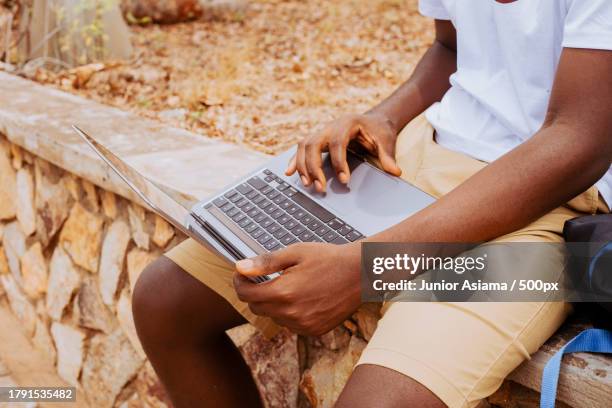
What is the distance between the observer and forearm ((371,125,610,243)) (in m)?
1.17

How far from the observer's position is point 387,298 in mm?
1244

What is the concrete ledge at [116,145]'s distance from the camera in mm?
2225

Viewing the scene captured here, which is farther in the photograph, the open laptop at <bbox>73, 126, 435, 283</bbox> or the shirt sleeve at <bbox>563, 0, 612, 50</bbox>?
the open laptop at <bbox>73, 126, 435, 283</bbox>

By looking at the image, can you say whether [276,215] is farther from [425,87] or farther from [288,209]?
[425,87]

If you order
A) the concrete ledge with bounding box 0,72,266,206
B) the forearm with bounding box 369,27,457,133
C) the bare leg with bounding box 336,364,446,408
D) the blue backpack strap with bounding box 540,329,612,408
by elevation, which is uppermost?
the forearm with bounding box 369,27,457,133

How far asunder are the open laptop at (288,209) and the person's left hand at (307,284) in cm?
11

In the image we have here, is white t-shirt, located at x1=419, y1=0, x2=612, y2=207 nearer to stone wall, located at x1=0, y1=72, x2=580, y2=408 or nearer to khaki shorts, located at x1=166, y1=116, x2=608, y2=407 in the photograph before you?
khaki shorts, located at x1=166, y1=116, x2=608, y2=407

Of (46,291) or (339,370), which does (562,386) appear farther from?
(46,291)

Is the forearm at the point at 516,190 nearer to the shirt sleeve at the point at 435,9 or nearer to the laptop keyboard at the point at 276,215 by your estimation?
the laptop keyboard at the point at 276,215

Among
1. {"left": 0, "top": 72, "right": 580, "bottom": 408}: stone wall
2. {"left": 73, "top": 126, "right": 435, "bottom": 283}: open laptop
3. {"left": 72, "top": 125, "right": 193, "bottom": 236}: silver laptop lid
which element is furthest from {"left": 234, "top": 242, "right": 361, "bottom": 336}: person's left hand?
{"left": 0, "top": 72, "right": 580, "bottom": 408}: stone wall

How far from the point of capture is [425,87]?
5.75ft

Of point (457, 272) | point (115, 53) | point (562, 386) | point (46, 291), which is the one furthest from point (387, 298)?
point (115, 53)

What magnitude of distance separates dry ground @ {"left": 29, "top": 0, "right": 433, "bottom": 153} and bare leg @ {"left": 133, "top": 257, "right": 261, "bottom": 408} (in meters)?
1.19

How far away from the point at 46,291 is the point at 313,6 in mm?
2944
